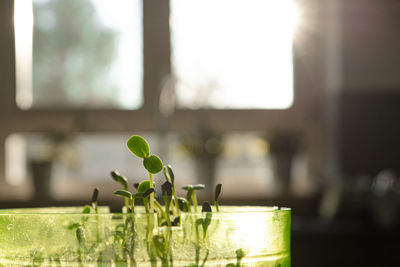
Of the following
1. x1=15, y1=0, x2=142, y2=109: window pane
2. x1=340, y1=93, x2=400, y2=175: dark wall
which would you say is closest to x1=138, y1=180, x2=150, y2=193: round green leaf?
x1=340, y1=93, x2=400, y2=175: dark wall

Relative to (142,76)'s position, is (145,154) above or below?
below

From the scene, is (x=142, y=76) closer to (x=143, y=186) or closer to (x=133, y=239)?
(x=143, y=186)

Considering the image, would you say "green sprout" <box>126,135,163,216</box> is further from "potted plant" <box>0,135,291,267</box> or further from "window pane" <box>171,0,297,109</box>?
"window pane" <box>171,0,297,109</box>

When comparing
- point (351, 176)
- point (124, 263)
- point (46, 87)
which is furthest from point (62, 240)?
point (46, 87)

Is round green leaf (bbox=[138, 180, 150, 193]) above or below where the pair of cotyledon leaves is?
below

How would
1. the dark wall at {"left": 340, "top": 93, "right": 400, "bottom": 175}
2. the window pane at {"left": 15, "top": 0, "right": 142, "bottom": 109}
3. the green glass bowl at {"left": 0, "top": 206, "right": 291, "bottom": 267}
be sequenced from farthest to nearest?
the window pane at {"left": 15, "top": 0, "right": 142, "bottom": 109}, the dark wall at {"left": 340, "top": 93, "right": 400, "bottom": 175}, the green glass bowl at {"left": 0, "top": 206, "right": 291, "bottom": 267}

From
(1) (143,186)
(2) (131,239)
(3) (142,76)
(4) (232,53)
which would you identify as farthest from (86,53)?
(2) (131,239)

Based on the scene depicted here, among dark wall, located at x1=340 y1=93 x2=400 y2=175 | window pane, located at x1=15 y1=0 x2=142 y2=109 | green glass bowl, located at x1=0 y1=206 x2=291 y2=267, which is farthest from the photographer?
window pane, located at x1=15 y1=0 x2=142 y2=109

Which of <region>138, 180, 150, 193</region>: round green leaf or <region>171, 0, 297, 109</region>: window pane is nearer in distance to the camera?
<region>138, 180, 150, 193</region>: round green leaf
